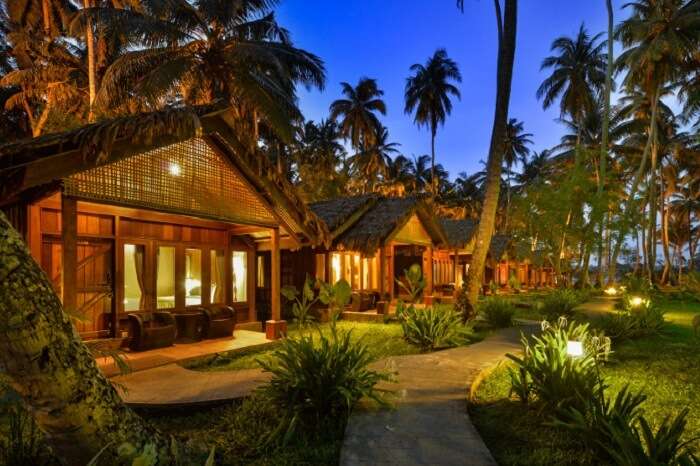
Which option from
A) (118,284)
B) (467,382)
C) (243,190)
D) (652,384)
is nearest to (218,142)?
(243,190)

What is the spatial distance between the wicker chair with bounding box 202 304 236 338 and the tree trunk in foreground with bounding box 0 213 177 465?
662 cm

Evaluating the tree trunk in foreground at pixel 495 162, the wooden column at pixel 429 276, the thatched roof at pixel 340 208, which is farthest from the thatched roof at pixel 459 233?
the tree trunk in foreground at pixel 495 162

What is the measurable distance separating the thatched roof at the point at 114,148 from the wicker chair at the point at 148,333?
2.82 meters

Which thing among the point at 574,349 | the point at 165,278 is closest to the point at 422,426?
the point at 574,349

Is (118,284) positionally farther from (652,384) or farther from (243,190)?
(652,384)

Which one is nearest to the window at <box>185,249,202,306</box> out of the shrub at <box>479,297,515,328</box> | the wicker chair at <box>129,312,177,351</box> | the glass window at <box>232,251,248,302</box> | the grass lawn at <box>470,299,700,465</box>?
the glass window at <box>232,251,248,302</box>

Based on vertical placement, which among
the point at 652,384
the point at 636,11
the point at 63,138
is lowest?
the point at 652,384

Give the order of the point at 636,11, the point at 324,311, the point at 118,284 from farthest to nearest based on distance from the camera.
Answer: the point at 636,11 → the point at 324,311 → the point at 118,284

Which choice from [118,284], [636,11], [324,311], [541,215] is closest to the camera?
[118,284]

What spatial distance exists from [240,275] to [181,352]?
12.1 ft

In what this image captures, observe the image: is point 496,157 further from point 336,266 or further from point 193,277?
point 193,277

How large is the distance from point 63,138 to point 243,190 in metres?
3.70

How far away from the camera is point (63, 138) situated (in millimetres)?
5316

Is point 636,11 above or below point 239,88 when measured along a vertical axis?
above
